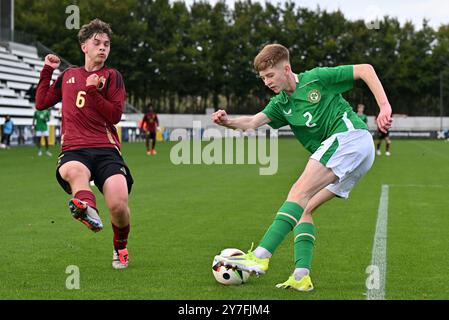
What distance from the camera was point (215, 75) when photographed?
7775cm

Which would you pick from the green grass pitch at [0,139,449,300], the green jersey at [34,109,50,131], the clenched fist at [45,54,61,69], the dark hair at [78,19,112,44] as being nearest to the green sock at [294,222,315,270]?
the green grass pitch at [0,139,449,300]

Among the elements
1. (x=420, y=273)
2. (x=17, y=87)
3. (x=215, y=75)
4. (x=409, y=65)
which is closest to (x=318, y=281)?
(x=420, y=273)

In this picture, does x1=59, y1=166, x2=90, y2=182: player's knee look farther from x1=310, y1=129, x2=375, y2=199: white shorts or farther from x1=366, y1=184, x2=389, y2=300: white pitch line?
x1=366, y1=184, x2=389, y2=300: white pitch line

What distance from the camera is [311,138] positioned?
6.54 meters

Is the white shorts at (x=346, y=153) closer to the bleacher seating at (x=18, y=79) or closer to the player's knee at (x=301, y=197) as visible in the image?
the player's knee at (x=301, y=197)

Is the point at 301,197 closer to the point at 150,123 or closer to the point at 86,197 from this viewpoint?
the point at 86,197

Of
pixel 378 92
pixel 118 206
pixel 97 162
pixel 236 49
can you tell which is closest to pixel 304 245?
pixel 378 92

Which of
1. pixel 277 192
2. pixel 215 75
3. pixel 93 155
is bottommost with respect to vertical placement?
pixel 277 192

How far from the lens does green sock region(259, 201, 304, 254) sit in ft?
20.3

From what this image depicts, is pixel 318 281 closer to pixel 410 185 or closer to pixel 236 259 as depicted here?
pixel 236 259
